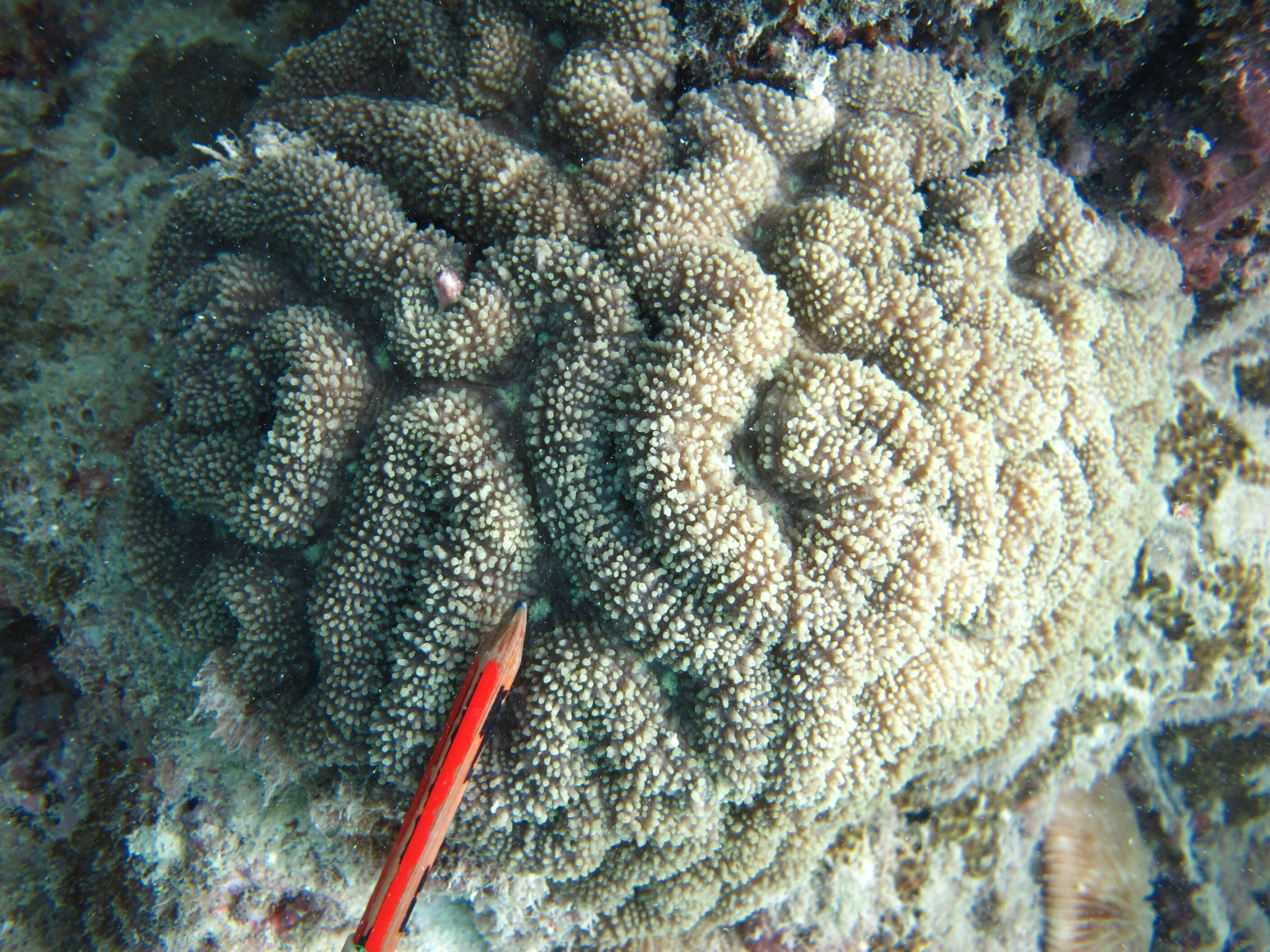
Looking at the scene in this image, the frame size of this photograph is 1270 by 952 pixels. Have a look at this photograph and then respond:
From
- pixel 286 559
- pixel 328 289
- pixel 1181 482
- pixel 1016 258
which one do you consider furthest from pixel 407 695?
pixel 1181 482

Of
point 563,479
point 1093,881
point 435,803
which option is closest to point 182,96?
point 563,479

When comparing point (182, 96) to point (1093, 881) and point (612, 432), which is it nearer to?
point (612, 432)

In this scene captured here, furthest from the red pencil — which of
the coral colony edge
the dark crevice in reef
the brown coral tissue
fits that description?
the brown coral tissue

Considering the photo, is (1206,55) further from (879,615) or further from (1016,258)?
(879,615)

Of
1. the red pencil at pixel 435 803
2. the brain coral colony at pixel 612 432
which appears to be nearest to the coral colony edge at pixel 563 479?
the brain coral colony at pixel 612 432

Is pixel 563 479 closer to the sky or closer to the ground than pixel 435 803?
closer to the sky

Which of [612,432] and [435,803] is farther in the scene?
[612,432]
